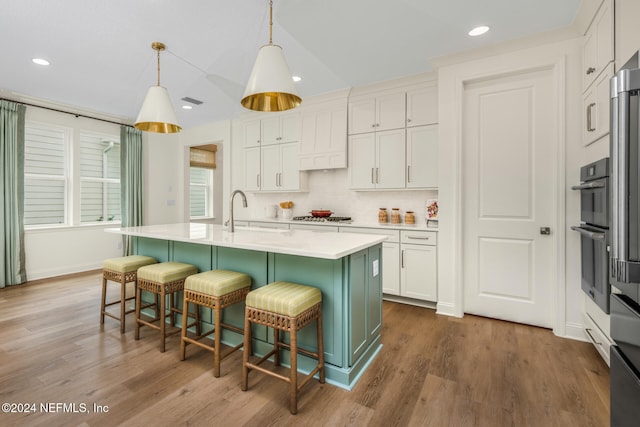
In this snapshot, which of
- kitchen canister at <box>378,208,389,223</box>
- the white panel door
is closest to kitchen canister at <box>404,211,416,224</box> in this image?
kitchen canister at <box>378,208,389,223</box>

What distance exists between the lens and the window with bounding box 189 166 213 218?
24.7 ft

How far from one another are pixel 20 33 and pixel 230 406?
3.61 metres

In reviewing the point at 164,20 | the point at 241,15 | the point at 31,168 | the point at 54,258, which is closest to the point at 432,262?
the point at 241,15

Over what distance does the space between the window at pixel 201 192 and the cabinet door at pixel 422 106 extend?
18.3 feet

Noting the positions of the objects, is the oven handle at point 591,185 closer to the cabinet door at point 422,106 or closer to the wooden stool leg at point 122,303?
the cabinet door at point 422,106

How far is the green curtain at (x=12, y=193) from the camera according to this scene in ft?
13.6

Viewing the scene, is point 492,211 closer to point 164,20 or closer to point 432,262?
point 432,262

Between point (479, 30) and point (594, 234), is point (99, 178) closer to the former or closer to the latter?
point (479, 30)

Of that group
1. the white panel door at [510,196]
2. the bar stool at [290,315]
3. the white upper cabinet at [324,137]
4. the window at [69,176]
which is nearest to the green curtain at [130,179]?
the window at [69,176]

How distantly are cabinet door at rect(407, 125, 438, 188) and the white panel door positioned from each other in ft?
1.47

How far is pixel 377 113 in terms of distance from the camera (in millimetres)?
3971

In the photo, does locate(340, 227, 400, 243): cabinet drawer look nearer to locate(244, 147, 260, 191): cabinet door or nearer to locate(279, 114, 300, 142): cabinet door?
locate(279, 114, 300, 142): cabinet door

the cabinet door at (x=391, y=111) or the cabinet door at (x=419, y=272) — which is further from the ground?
the cabinet door at (x=391, y=111)

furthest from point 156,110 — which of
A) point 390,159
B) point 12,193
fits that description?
point 12,193
